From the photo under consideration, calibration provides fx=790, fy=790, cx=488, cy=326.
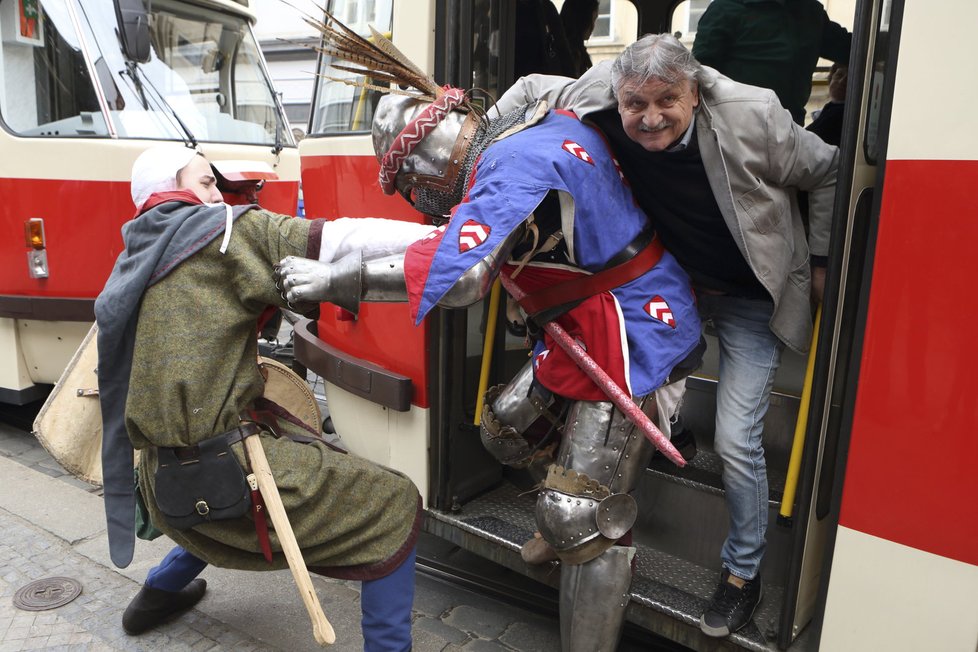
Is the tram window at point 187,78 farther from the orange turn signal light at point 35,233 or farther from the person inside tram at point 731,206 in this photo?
the person inside tram at point 731,206

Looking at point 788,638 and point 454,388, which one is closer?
point 788,638

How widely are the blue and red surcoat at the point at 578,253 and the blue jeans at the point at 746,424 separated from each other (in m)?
0.17

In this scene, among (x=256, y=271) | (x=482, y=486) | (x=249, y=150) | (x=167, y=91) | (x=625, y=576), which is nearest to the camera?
(x=256, y=271)

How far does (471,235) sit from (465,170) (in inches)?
20.6

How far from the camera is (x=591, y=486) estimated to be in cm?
215

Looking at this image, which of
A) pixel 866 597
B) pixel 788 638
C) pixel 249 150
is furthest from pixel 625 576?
pixel 249 150

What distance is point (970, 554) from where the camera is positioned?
174 centimetres

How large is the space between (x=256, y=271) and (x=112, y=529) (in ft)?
2.97

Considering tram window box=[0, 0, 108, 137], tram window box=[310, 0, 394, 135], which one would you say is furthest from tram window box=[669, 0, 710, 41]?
tram window box=[0, 0, 108, 137]

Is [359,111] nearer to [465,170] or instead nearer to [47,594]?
[465,170]

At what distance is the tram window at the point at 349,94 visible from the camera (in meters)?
2.98

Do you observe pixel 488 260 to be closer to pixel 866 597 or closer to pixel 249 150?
pixel 866 597

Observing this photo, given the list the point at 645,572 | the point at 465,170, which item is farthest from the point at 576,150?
the point at 645,572

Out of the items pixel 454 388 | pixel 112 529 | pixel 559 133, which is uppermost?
pixel 559 133
